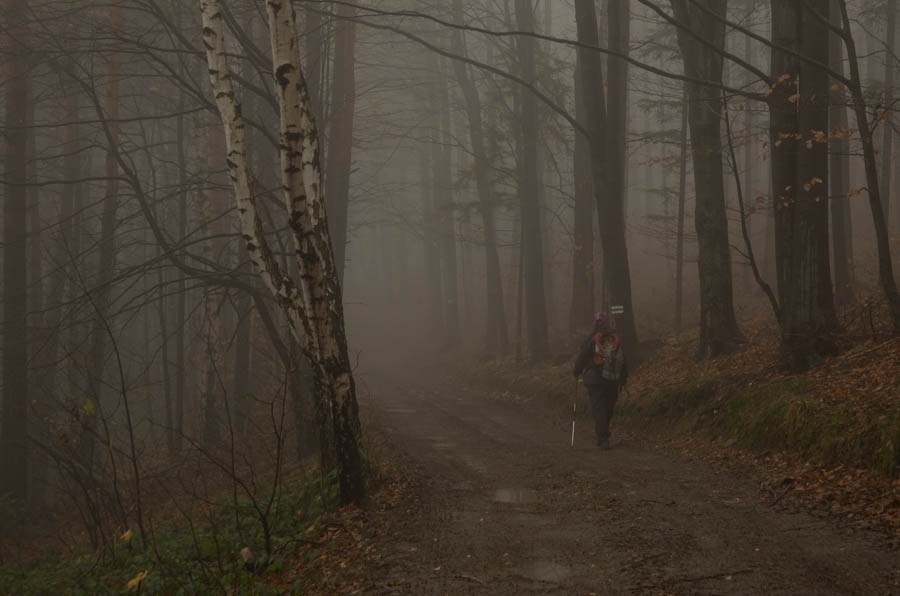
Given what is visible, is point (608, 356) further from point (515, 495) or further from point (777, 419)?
point (515, 495)

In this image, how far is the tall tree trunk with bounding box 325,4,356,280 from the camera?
15.4 meters

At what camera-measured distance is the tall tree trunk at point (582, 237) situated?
20.8 m

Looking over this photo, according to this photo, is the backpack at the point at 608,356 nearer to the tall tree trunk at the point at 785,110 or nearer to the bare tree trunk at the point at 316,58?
the tall tree trunk at the point at 785,110

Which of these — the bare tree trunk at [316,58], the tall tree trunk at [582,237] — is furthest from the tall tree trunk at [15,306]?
the tall tree trunk at [582,237]

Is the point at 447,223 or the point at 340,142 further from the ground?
the point at 447,223

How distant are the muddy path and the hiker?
0.99m

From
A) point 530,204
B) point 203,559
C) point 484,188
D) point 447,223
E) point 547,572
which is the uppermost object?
point 484,188

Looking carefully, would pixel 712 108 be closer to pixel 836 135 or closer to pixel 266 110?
pixel 836 135

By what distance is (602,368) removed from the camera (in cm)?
1154

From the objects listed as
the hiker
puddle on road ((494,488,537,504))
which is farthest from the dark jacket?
puddle on road ((494,488,537,504))

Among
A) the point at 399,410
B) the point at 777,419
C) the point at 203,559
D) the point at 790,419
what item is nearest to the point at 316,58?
the point at 399,410

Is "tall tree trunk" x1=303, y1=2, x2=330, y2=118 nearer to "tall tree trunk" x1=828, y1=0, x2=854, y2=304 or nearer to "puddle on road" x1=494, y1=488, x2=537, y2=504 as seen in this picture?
"puddle on road" x1=494, y1=488, x2=537, y2=504

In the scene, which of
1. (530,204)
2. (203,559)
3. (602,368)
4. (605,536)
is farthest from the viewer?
(530,204)

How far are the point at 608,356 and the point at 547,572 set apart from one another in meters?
6.22
